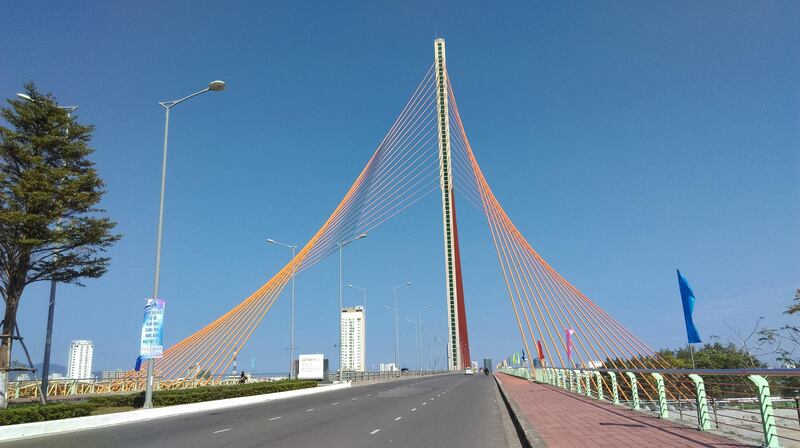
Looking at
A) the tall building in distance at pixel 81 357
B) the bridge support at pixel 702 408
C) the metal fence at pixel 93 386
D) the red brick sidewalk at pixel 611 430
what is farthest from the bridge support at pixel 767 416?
the tall building in distance at pixel 81 357

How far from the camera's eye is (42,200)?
64.7 feet

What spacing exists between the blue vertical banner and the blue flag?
16.4 metres

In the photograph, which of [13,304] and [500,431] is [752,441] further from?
[13,304]

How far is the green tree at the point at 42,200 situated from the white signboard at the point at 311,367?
2276 cm

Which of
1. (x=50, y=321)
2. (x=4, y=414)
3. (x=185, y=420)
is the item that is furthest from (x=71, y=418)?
(x=50, y=321)

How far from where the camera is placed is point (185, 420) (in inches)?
690

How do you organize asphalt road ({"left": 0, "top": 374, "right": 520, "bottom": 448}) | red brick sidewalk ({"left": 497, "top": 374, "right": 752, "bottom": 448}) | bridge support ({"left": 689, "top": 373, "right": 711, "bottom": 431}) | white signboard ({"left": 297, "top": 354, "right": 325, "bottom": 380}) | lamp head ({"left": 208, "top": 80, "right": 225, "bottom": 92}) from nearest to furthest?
red brick sidewalk ({"left": 497, "top": 374, "right": 752, "bottom": 448}) → bridge support ({"left": 689, "top": 373, "right": 711, "bottom": 431}) → asphalt road ({"left": 0, "top": 374, "right": 520, "bottom": 448}) → lamp head ({"left": 208, "top": 80, "right": 225, "bottom": 92}) → white signboard ({"left": 297, "top": 354, "right": 325, "bottom": 380})


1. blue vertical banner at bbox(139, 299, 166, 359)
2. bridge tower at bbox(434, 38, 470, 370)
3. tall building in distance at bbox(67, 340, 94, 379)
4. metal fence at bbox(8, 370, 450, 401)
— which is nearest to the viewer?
blue vertical banner at bbox(139, 299, 166, 359)

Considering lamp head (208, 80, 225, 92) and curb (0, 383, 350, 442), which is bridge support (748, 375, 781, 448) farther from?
lamp head (208, 80, 225, 92)

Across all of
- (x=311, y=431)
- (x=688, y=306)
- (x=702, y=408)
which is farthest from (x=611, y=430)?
(x=311, y=431)

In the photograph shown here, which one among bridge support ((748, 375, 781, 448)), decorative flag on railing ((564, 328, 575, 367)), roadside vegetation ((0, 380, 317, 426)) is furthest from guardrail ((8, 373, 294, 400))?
bridge support ((748, 375, 781, 448))

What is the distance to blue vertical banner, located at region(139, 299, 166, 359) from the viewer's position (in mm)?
19797

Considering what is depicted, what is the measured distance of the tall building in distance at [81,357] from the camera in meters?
130

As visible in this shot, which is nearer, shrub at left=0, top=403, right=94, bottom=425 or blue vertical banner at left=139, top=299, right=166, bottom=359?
shrub at left=0, top=403, right=94, bottom=425
